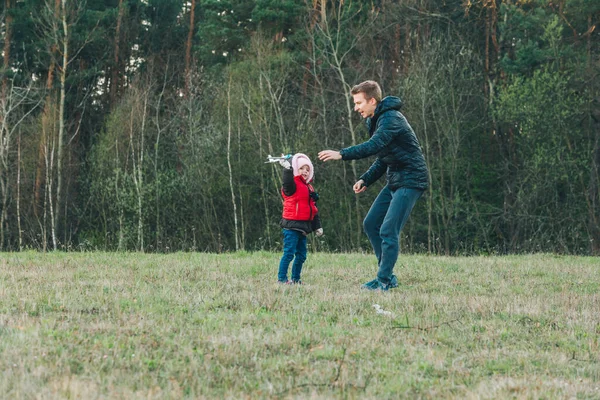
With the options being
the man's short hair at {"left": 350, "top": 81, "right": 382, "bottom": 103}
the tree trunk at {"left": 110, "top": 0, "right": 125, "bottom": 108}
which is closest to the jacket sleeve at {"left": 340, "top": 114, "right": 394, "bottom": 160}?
the man's short hair at {"left": 350, "top": 81, "right": 382, "bottom": 103}

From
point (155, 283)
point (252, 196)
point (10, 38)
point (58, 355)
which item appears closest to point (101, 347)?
point (58, 355)

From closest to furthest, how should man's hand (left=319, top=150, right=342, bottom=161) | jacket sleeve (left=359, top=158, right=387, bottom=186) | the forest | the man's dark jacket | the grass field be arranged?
the grass field < man's hand (left=319, top=150, right=342, bottom=161) < the man's dark jacket < jacket sleeve (left=359, top=158, right=387, bottom=186) < the forest

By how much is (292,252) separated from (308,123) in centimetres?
1991

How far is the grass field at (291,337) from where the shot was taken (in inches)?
185

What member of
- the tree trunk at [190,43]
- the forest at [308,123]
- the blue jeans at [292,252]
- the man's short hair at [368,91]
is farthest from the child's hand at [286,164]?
the tree trunk at [190,43]

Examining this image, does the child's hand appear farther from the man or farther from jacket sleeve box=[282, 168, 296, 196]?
the man

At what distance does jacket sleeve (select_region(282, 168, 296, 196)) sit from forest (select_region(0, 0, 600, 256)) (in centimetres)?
1625

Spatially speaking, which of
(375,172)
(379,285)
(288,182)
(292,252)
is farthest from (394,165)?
(292,252)

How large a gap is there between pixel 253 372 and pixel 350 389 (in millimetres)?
689

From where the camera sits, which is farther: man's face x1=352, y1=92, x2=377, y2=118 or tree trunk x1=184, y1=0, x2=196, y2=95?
tree trunk x1=184, y1=0, x2=196, y2=95

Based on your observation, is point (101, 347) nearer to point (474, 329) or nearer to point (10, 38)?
point (474, 329)

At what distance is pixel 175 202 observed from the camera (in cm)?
3203

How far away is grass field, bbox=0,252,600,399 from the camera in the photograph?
15.4 ft

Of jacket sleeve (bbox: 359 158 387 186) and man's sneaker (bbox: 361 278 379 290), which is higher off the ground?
jacket sleeve (bbox: 359 158 387 186)
